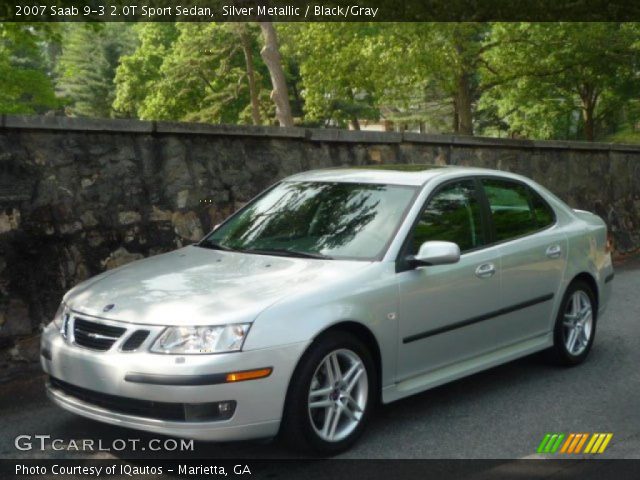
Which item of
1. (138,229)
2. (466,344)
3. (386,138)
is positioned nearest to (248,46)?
(386,138)

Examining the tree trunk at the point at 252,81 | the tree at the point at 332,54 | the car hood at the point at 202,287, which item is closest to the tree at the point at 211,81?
the tree trunk at the point at 252,81

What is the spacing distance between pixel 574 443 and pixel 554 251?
1.99 m

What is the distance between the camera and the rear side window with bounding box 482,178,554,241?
6.96 meters

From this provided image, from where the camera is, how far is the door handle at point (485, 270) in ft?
21.1

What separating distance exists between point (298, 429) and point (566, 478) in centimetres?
141

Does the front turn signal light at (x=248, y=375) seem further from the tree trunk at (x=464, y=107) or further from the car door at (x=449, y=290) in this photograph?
the tree trunk at (x=464, y=107)

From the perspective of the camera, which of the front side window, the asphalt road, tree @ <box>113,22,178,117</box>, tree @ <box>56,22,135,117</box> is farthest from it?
tree @ <box>56,22,135,117</box>

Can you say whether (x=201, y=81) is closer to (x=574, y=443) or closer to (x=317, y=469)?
(x=574, y=443)

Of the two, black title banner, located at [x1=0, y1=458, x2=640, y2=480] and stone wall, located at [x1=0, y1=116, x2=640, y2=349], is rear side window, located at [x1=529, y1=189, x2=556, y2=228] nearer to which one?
black title banner, located at [x1=0, y1=458, x2=640, y2=480]

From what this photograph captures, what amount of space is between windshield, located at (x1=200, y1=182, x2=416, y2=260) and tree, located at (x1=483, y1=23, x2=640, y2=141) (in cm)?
1947

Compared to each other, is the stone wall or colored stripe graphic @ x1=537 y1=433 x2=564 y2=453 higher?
the stone wall

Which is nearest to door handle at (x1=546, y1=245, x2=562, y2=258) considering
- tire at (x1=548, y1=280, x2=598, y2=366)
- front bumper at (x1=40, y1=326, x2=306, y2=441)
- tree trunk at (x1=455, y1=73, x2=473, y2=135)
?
tire at (x1=548, y1=280, x2=598, y2=366)

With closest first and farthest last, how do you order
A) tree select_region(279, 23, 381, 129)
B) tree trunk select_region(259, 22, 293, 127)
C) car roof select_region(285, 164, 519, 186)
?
car roof select_region(285, 164, 519, 186)
tree select_region(279, 23, 381, 129)
tree trunk select_region(259, 22, 293, 127)

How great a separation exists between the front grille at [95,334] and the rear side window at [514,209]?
294cm
